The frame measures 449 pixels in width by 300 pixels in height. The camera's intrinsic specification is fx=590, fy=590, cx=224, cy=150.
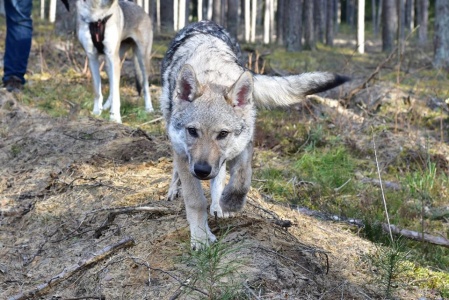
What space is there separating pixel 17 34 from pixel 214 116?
5.37 metres

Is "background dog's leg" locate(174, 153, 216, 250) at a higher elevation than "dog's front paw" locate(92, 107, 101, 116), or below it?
below

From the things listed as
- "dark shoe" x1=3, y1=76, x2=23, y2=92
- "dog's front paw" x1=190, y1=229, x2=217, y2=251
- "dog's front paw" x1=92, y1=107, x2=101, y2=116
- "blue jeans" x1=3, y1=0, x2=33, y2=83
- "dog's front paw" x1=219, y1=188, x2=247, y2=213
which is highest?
→ "blue jeans" x1=3, y1=0, x2=33, y2=83

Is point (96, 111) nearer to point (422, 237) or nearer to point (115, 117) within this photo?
point (115, 117)

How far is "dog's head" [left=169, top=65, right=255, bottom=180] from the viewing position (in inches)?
142

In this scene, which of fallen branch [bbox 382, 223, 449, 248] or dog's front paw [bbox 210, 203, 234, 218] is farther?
fallen branch [bbox 382, 223, 449, 248]

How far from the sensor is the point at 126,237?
3.69m

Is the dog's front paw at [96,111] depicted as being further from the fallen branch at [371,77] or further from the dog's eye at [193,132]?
the dog's eye at [193,132]

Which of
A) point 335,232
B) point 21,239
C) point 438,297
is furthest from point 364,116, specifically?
point 21,239

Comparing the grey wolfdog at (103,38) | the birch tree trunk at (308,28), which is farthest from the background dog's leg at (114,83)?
the birch tree trunk at (308,28)

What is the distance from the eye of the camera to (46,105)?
806cm

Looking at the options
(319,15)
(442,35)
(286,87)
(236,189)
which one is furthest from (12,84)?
(319,15)

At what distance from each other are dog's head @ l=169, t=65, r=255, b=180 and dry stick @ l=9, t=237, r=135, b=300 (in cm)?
68

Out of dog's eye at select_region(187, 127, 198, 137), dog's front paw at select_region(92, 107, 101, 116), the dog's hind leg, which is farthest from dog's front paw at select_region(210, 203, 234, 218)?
the dog's hind leg

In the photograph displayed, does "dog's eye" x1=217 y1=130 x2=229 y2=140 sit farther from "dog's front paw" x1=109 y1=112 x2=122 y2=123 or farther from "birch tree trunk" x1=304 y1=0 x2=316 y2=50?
"birch tree trunk" x1=304 y1=0 x2=316 y2=50
